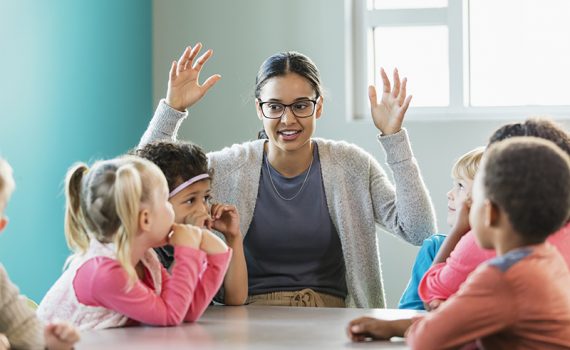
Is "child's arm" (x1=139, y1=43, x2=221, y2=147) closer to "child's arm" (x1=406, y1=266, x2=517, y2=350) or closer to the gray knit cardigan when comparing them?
the gray knit cardigan

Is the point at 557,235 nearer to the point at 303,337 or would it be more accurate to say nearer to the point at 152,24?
the point at 303,337

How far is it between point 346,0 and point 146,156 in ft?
7.51

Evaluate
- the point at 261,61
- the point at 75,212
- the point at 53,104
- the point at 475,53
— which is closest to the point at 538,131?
the point at 75,212

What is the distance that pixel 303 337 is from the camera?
195 centimetres

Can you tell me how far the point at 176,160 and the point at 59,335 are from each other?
79 cm

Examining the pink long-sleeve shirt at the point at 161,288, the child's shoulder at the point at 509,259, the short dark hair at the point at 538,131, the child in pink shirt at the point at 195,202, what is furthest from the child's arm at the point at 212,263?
the child's shoulder at the point at 509,259

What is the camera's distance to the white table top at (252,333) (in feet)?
6.09

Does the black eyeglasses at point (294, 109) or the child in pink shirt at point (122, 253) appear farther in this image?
the black eyeglasses at point (294, 109)

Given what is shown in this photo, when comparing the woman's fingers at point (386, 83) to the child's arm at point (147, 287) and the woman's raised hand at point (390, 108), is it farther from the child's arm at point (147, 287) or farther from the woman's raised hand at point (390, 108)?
the child's arm at point (147, 287)

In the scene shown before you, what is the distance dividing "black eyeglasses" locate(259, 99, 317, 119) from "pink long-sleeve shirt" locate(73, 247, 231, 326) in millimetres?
657

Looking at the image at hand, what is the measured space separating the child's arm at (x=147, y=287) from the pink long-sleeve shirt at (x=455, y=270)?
0.52 metres

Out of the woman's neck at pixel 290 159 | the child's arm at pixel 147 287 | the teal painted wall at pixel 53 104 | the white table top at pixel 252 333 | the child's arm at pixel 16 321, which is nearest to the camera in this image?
the child's arm at pixel 16 321

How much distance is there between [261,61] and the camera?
4.57 meters

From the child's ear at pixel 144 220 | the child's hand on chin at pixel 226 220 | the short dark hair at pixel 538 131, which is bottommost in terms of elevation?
the child's hand on chin at pixel 226 220
